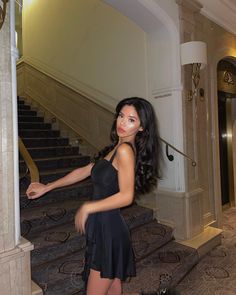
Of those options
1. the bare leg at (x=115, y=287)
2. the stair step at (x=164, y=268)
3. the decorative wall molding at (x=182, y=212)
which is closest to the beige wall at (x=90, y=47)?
the decorative wall molding at (x=182, y=212)

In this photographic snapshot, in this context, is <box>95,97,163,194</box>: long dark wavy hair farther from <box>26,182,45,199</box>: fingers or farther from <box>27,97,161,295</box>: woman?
<box>26,182,45,199</box>: fingers

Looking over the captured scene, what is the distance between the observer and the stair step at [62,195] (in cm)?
302

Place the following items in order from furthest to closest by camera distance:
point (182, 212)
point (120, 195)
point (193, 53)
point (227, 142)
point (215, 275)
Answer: point (227, 142) → point (182, 212) → point (193, 53) → point (215, 275) → point (120, 195)

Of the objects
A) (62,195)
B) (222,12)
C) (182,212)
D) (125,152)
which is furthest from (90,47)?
(125,152)

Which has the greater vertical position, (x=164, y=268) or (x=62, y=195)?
(x=62, y=195)

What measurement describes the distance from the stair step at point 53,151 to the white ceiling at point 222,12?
2841 millimetres

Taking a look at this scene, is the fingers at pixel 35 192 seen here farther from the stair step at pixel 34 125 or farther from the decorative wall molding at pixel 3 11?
the stair step at pixel 34 125

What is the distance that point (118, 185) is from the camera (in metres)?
1.48

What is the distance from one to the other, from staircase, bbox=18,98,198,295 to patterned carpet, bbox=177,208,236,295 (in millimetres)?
97

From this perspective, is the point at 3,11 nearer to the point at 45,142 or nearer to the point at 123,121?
the point at 123,121

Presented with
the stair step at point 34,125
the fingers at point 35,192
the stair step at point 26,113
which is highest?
the stair step at point 26,113

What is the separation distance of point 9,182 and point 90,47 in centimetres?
362

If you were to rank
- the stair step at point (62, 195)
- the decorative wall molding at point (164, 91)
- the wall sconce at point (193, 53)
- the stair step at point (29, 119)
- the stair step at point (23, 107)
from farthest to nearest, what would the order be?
1. the stair step at point (23, 107)
2. the stair step at point (29, 119)
3. the decorative wall molding at point (164, 91)
4. the wall sconce at point (193, 53)
5. the stair step at point (62, 195)

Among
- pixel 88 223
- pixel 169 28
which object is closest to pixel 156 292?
pixel 88 223
